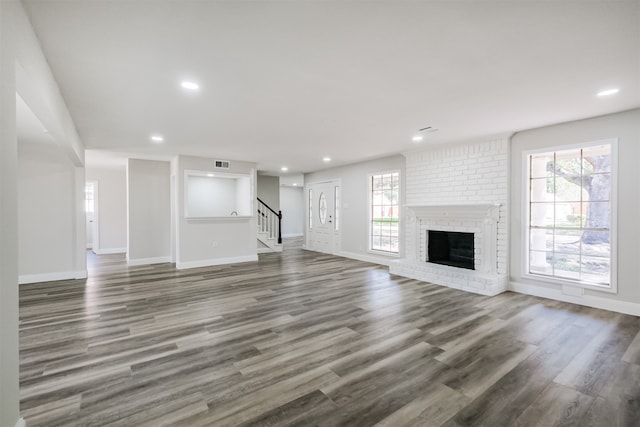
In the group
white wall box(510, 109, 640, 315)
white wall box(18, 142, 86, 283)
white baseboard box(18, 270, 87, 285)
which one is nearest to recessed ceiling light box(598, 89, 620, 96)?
white wall box(510, 109, 640, 315)

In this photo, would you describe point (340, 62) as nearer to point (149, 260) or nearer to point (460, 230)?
point (460, 230)

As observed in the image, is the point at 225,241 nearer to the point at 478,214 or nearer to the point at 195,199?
the point at 195,199

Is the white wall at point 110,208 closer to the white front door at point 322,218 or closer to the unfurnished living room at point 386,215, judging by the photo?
the unfurnished living room at point 386,215

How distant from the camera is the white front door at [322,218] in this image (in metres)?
8.60

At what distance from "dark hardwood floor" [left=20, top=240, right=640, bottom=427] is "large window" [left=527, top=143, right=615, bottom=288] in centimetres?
62

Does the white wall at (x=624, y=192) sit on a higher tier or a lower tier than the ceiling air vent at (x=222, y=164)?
lower

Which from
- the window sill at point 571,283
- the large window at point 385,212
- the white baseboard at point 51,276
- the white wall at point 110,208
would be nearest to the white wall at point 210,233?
the white baseboard at point 51,276

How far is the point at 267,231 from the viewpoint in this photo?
930cm

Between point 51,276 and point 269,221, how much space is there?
5.30 metres

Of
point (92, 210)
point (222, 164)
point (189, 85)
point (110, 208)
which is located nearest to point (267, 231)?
point (222, 164)

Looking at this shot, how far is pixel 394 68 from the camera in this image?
256 cm

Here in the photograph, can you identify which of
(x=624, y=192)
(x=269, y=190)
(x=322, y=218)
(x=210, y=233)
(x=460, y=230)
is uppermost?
(x=269, y=190)

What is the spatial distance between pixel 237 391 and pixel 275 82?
2.70 m

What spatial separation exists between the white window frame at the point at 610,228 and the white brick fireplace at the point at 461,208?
0.26 metres
